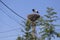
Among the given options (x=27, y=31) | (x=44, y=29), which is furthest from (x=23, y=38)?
(x=44, y=29)

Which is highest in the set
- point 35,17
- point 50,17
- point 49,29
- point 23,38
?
point 50,17

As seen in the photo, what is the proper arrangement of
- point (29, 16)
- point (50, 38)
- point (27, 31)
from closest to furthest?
point (29, 16), point (27, 31), point (50, 38)

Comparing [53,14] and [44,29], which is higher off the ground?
[53,14]

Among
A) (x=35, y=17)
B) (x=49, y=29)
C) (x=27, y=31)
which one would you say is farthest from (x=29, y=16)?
(x=49, y=29)

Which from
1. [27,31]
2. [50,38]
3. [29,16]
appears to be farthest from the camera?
[50,38]

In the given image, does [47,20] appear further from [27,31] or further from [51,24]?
[27,31]

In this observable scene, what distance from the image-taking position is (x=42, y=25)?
134 ft

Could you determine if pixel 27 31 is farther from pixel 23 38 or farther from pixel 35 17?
pixel 35 17

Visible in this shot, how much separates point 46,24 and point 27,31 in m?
6.88

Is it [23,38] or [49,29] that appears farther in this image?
[49,29]

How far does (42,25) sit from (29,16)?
21203mm

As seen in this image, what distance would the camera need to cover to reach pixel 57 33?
134 feet

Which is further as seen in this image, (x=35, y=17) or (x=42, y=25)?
(x=42, y=25)

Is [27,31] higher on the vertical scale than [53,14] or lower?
lower
